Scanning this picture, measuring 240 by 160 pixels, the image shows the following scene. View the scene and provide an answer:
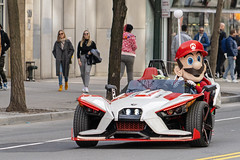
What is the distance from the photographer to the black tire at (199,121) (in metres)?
10.4

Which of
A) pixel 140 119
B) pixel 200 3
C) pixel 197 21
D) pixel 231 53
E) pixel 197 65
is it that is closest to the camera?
pixel 140 119

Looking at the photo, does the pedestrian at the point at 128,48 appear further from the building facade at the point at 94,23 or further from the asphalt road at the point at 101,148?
the building facade at the point at 94,23

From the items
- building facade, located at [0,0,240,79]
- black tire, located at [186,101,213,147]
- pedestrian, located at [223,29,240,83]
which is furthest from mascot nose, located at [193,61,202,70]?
pedestrian, located at [223,29,240,83]

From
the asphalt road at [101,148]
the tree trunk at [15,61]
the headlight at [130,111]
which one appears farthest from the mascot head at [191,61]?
the tree trunk at [15,61]

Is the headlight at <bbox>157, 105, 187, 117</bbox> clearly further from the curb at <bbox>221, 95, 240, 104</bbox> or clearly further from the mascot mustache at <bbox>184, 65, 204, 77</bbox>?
the curb at <bbox>221, 95, 240, 104</bbox>

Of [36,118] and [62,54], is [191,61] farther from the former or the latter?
[62,54]

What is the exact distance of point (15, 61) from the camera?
16.1m

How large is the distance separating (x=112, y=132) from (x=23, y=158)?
4.23 feet

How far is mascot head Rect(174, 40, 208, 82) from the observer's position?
12.3 meters

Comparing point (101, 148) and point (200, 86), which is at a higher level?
point (200, 86)

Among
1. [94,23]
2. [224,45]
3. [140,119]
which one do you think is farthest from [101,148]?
[94,23]

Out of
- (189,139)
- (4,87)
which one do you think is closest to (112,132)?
(189,139)

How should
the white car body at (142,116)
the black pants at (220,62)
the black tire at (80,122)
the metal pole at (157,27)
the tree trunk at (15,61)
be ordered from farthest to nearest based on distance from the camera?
1. the black pants at (220,62)
2. the metal pole at (157,27)
3. the tree trunk at (15,61)
4. the black tire at (80,122)
5. the white car body at (142,116)

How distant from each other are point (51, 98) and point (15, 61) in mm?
3748
